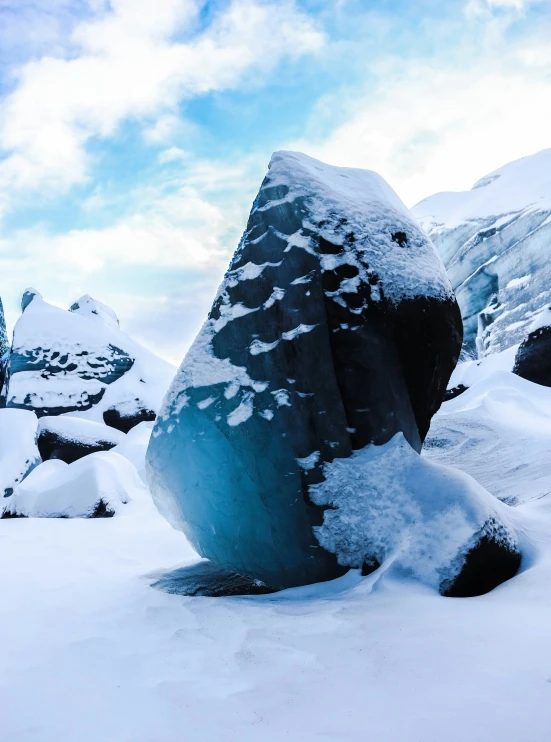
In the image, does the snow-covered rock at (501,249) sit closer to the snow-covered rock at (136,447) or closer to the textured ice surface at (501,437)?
the textured ice surface at (501,437)

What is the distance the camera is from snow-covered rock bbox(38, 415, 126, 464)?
469 inches

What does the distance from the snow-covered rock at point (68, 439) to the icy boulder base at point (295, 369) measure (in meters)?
9.59

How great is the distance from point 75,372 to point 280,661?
57.6 ft

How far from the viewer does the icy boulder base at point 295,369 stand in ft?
10.0

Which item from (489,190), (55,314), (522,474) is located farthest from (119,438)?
(489,190)

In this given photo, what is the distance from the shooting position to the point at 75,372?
17359 millimetres

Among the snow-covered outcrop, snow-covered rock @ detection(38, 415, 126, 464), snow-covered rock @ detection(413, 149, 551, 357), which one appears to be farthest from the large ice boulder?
snow-covered rock @ detection(413, 149, 551, 357)

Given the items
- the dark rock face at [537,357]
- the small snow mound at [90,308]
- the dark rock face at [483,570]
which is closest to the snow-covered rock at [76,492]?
the dark rock face at [483,570]

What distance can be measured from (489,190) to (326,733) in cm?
3976

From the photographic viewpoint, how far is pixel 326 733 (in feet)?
3.79

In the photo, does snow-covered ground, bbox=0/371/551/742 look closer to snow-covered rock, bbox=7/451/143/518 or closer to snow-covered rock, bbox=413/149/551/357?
snow-covered rock, bbox=7/451/143/518

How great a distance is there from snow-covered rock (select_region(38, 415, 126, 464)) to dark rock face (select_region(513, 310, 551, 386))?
11126 mm

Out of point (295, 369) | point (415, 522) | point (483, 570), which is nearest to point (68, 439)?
point (295, 369)

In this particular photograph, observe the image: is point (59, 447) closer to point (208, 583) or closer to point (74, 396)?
point (74, 396)
